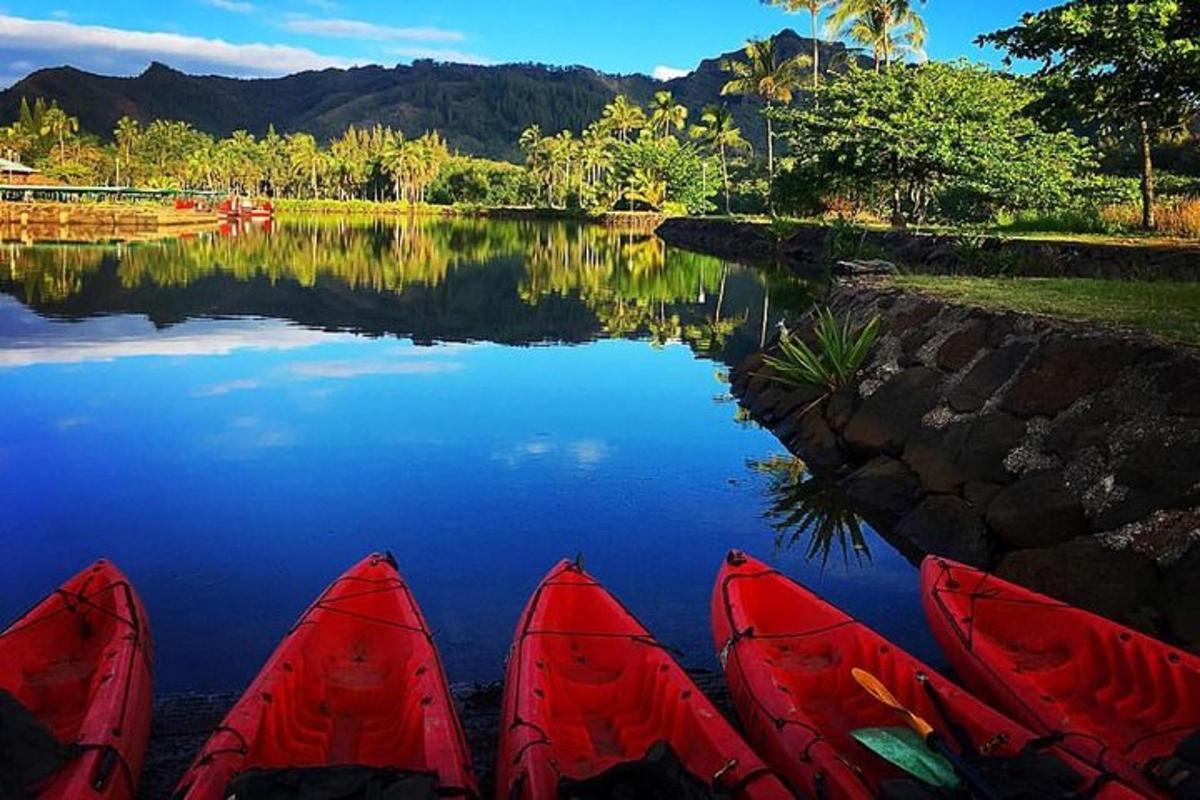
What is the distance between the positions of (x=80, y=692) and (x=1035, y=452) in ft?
27.4

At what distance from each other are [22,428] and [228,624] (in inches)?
306

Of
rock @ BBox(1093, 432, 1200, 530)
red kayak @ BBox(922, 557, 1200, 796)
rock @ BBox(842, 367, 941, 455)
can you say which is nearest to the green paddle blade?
red kayak @ BBox(922, 557, 1200, 796)

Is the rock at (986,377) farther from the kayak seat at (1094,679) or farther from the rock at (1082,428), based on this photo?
the kayak seat at (1094,679)

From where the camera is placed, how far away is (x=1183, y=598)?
270 inches

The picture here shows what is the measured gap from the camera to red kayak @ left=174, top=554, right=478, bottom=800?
13.6ft

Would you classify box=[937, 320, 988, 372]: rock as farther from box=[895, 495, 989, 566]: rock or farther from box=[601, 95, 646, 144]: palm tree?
box=[601, 95, 646, 144]: palm tree

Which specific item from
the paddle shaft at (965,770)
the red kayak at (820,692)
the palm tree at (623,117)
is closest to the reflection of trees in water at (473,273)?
the red kayak at (820,692)

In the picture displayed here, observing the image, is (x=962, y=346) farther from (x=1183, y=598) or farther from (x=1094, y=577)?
(x=1183, y=598)

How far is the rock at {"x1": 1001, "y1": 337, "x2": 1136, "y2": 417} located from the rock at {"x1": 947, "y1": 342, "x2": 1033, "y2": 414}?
0.26 meters

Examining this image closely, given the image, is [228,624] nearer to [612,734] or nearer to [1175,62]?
[612,734]

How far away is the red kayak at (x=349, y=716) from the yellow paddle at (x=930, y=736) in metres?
2.17

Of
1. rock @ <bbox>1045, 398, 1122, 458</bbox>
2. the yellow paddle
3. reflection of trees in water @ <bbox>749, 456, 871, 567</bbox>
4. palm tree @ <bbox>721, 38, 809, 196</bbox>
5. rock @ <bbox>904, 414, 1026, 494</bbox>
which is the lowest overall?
reflection of trees in water @ <bbox>749, 456, 871, 567</bbox>

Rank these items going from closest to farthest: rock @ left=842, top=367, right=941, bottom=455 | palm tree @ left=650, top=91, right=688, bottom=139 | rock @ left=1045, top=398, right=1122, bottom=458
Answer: rock @ left=1045, top=398, right=1122, bottom=458
rock @ left=842, top=367, right=941, bottom=455
palm tree @ left=650, top=91, right=688, bottom=139

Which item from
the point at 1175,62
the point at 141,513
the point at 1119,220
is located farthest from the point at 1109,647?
the point at 1119,220
